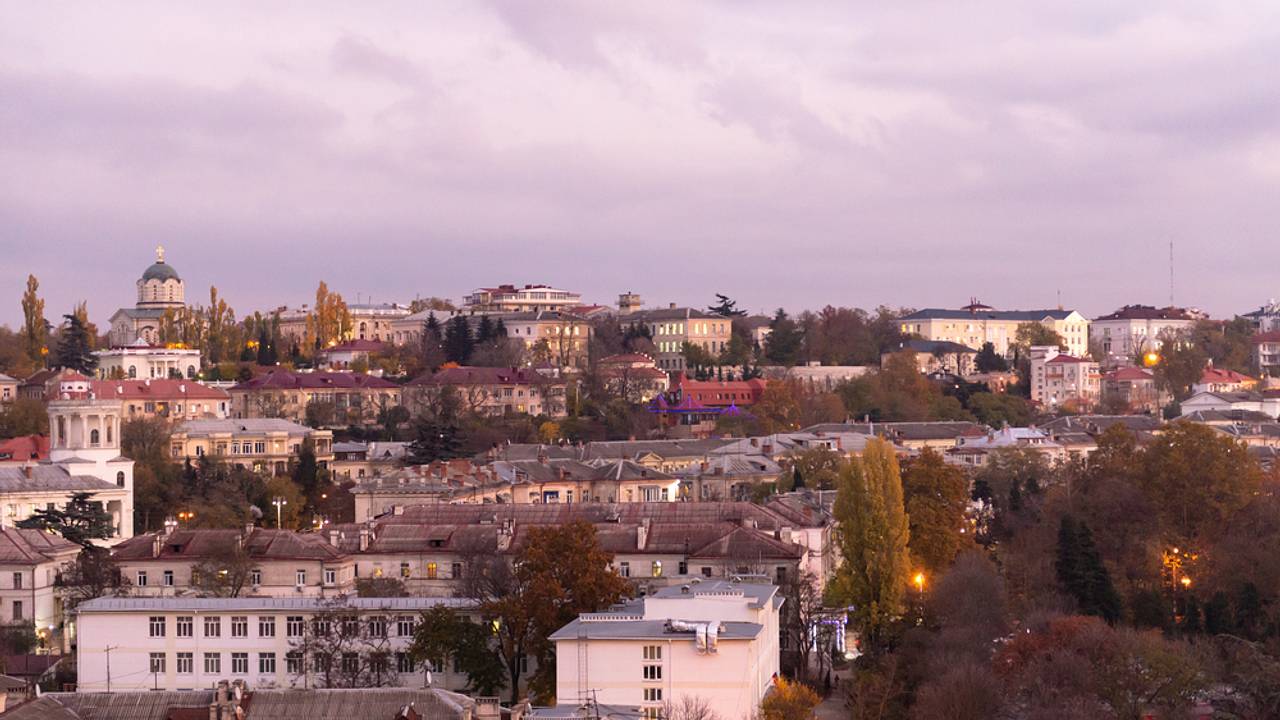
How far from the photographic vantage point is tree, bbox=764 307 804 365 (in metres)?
116

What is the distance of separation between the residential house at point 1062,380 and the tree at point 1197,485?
57.4 meters

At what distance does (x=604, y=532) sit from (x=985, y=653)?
10483 millimetres

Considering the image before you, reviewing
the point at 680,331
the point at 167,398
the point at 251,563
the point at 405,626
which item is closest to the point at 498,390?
the point at 167,398

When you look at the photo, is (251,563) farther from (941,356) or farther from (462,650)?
(941,356)

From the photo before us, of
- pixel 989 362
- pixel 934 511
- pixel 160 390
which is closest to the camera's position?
pixel 934 511

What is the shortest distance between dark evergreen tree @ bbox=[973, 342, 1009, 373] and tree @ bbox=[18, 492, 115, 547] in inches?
2784

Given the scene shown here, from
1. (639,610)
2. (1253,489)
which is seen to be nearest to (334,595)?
(639,610)

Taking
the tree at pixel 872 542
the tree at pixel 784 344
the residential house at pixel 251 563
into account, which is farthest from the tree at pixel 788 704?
the tree at pixel 784 344

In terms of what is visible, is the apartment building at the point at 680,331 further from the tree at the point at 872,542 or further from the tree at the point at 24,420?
the tree at the point at 872,542

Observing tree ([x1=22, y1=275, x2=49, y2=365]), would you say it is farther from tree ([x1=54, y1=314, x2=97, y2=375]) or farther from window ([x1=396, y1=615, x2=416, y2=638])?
window ([x1=396, y1=615, x2=416, y2=638])

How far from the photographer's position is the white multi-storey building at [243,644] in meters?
40.9

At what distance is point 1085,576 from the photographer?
4953cm

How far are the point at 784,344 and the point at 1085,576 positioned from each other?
2620 inches

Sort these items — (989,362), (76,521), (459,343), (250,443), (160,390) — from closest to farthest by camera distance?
(76,521)
(250,443)
(160,390)
(459,343)
(989,362)
